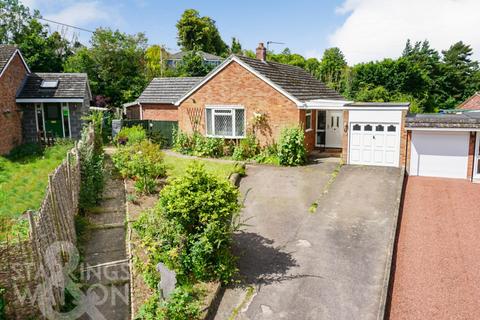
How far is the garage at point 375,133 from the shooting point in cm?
1659

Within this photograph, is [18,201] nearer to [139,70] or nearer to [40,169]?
[40,169]

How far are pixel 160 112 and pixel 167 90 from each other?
1676 mm

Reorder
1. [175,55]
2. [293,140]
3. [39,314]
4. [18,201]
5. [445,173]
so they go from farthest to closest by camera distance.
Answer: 1. [175,55]
2. [293,140]
3. [445,173]
4. [18,201]
5. [39,314]

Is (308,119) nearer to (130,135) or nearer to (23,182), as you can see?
(130,135)

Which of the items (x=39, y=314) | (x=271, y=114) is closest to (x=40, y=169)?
(x=271, y=114)

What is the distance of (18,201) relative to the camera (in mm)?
12539

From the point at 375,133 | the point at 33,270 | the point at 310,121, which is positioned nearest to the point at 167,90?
the point at 310,121

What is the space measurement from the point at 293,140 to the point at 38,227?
40.6 ft

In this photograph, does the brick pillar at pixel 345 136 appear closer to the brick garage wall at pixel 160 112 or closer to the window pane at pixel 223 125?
the window pane at pixel 223 125

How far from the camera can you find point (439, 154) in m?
16.1

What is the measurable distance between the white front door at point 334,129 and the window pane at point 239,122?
4423 millimetres

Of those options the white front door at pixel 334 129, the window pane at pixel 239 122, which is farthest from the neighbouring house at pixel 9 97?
the white front door at pixel 334 129

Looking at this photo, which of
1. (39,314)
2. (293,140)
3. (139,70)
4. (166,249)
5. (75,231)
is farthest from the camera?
(139,70)

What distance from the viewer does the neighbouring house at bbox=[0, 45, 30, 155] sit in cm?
1995
